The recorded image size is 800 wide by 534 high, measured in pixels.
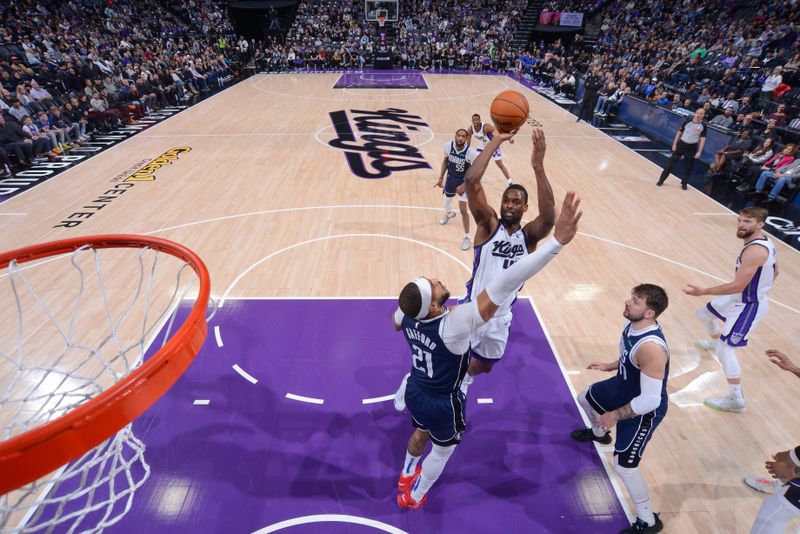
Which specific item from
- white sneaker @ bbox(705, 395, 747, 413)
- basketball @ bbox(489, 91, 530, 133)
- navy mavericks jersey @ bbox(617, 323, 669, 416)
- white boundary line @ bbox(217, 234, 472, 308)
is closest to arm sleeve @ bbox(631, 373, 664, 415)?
navy mavericks jersey @ bbox(617, 323, 669, 416)

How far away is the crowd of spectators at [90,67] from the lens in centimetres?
1155

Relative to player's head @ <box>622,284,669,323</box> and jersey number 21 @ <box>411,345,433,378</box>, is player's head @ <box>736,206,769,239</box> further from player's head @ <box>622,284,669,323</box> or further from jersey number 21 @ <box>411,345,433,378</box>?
jersey number 21 @ <box>411,345,433,378</box>

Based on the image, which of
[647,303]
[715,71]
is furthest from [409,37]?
[647,303]

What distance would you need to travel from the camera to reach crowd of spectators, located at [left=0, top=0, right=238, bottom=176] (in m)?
11.5

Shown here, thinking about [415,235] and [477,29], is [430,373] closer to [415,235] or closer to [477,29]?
[415,235]

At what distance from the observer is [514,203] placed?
3.65m

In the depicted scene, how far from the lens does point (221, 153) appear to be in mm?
11766

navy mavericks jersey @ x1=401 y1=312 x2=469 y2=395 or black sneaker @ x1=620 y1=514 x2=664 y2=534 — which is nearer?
navy mavericks jersey @ x1=401 y1=312 x2=469 y2=395

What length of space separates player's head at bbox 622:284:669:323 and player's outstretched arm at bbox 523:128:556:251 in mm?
803

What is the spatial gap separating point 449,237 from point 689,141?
5.90 metres

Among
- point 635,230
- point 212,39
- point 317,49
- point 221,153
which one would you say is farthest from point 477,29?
point 635,230

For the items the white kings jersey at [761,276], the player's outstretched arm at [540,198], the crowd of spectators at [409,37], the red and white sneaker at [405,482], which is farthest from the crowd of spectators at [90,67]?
the white kings jersey at [761,276]

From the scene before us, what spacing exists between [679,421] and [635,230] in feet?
14.9

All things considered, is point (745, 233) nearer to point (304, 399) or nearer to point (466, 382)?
point (466, 382)
